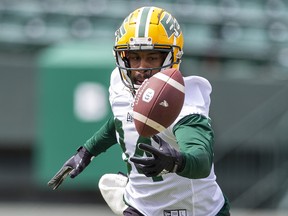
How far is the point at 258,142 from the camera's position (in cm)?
1071

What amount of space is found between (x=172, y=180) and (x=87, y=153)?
75 cm

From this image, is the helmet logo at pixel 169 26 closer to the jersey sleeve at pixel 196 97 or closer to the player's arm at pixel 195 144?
the jersey sleeve at pixel 196 97

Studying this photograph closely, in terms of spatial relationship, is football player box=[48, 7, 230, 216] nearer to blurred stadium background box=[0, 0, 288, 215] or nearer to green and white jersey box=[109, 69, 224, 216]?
green and white jersey box=[109, 69, 224, 216]

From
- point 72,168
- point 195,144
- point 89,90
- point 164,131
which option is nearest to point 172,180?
point 164,131

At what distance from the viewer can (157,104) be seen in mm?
3648

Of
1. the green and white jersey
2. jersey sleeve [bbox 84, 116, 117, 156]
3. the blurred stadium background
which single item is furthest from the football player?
the blurred stadium background

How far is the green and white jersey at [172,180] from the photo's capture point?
4.08 metres

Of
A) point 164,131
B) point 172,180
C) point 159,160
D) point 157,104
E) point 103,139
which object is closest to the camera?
point 159,160

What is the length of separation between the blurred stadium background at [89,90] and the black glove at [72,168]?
19.2 ft

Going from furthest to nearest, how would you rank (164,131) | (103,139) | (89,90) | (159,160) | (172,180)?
1. (89,90)
2. (103,139)
3. (172,180)
4. (164,131)
5. (159,160)

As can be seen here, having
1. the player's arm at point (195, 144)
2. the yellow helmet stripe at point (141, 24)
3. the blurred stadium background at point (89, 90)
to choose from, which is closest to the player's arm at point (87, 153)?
the yellow helmet stripe at point (141, 24)

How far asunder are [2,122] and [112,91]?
23.2 ft

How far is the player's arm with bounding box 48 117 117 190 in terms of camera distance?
4.78 metres

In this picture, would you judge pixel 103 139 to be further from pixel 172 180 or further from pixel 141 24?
pixel 141 24
